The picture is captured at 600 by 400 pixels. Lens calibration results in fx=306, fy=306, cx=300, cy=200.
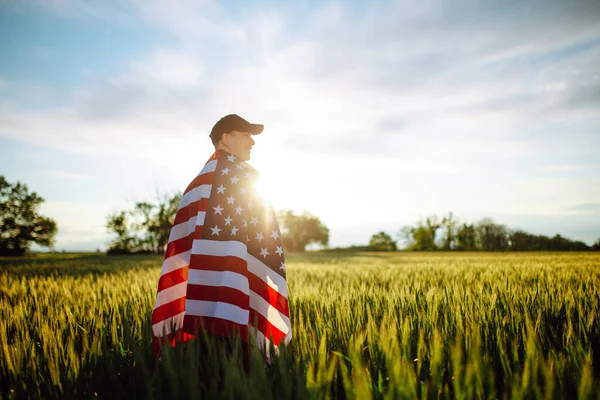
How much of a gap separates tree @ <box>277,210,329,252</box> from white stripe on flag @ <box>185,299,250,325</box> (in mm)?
51472

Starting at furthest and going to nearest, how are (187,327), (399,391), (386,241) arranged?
(386,241), (187,327), (399,391)

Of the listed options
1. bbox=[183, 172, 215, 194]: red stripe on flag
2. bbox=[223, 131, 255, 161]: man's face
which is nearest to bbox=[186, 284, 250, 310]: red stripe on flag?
bbox=[183, 172, 215, 194]: red stripe on flag

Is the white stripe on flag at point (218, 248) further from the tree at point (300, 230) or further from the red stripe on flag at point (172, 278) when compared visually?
the tree at point (300, 230)

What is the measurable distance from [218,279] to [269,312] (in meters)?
0.50

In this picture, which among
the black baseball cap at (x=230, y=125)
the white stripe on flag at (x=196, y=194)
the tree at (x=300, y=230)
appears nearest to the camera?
the white stripe on flag at (x=196, y=194)

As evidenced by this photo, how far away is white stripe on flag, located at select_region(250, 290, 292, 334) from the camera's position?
2.33m

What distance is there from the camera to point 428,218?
162 ft

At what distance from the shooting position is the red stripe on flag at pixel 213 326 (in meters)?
1.99

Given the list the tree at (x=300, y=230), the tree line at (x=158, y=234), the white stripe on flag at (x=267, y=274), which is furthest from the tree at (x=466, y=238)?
the white stripe on flag at (x=267, y=274)

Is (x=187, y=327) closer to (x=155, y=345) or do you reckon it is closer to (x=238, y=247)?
(x=155, y=345)

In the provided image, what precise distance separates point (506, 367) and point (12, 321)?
13.1 feet

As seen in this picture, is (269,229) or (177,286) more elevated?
(269,229)

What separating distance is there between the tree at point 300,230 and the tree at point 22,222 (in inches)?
1406

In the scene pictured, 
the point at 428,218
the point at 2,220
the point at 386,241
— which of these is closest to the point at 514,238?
the point at 428,218
